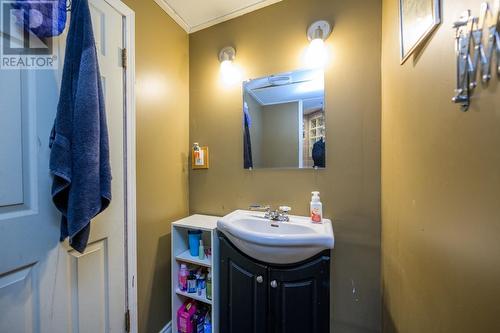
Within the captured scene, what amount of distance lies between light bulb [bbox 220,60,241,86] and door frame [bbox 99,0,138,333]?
56 cm

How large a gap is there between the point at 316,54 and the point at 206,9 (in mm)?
830

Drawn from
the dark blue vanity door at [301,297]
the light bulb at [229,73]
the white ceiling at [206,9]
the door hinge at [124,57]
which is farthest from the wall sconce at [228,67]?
the dark blue vanity door at [301,297]

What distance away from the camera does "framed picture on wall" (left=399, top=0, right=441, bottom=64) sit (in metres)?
0.58

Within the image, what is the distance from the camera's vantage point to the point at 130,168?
42.3 inches

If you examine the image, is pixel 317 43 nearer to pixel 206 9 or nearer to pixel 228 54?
pixel 228 54

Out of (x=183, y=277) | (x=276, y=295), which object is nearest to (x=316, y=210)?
(x=276, y=295)

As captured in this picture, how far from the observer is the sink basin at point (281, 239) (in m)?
0.84

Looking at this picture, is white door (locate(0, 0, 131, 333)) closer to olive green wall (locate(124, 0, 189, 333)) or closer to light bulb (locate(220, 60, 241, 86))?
olive green wall (locate(124, 0, 189, 333))

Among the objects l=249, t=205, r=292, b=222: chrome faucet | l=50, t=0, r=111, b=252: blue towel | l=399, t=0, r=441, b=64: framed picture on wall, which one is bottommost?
l=249, t=205, r=292, b=222: chrome faucet

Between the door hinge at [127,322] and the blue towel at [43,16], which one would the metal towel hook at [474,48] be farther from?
the door hinge at [127,322]

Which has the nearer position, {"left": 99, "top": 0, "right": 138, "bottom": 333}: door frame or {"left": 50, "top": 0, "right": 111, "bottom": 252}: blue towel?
{"left": 50, "top": 0, "right": 111, "bottom": 252}: blue towel

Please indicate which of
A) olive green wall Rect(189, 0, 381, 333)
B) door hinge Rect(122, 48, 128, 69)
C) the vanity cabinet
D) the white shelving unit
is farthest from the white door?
olive green wall Rect(189, 0, 381, 333)

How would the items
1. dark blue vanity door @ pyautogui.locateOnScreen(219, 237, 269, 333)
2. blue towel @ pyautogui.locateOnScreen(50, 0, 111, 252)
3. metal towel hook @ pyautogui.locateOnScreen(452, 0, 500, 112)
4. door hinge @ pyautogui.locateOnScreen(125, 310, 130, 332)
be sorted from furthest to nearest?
door hinge @ pyautogui.locateOnScreen(125, 310, 130, 332)
dark blue vanity door @ pyautogui.locateOnScreen(219, 237, 269, 333)
blue towel @ pyautogui.locateOnScreen(50, 0, 111, 252)
metal towel hook @ pyautogui.locateOnScreen(452, 0, 500, 112)

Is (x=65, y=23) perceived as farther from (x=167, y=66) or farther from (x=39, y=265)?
(x=39, y=265)
